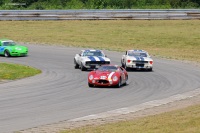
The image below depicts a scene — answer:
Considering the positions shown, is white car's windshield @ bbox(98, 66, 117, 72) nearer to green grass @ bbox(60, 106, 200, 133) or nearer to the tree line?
green grass @ bbox(60, 106, 200, 133)

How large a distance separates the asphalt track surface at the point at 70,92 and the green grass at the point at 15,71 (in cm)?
87

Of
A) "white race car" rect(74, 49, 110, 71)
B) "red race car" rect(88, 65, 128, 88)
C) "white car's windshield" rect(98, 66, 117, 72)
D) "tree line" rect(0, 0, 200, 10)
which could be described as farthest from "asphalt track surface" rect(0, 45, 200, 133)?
"tree line" rect(0, 0, 200, 10)

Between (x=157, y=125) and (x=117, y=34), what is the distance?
142 ft

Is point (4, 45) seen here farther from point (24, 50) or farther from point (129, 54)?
point (129, 54)

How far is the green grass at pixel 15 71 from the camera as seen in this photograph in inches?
1385

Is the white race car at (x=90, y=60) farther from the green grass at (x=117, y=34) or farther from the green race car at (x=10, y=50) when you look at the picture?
the green grass at (x=117, y=34)

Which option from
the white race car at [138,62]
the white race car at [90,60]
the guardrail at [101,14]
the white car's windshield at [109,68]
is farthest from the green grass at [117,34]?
the white car's windshield at [109,68]

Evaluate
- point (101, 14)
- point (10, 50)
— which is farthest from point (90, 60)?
point (101, 14)

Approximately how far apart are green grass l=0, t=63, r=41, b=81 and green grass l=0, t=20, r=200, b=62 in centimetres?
1421

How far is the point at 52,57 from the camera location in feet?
153

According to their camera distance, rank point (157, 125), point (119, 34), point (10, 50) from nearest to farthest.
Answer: point (157, 125) → point (10, 50) → point (119, 34)

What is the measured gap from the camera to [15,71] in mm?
37594

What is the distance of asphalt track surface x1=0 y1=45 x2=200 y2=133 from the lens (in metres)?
22.5

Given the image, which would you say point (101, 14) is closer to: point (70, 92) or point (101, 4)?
point (101, 4)
